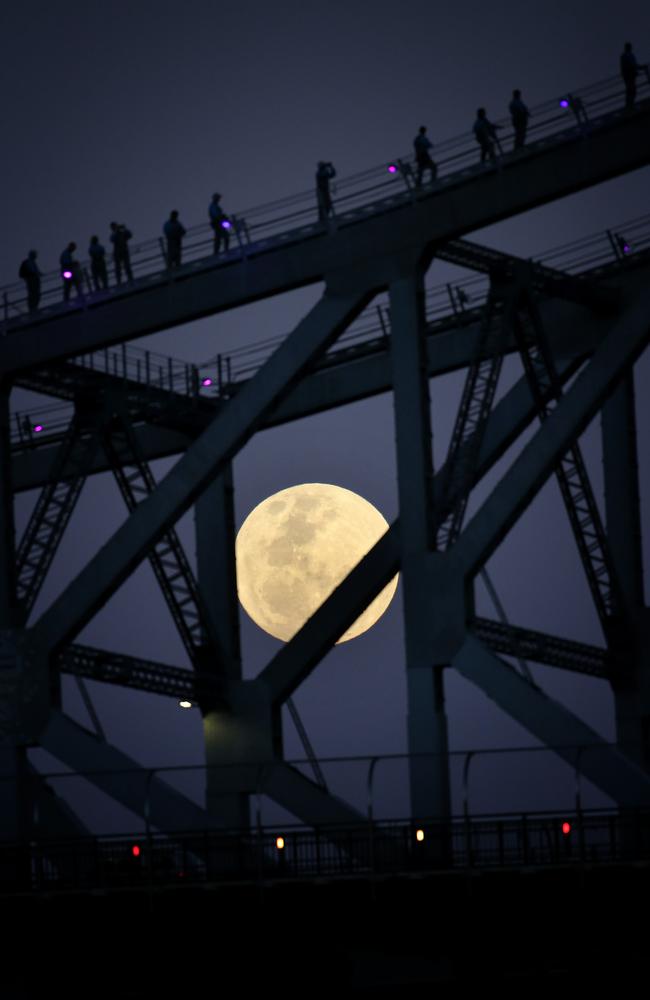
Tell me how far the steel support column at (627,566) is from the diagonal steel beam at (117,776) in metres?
10.7

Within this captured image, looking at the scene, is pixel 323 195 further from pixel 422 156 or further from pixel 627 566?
pixel 627 566

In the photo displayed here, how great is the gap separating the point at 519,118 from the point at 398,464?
8.19 metres

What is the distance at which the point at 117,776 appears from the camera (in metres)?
56.9

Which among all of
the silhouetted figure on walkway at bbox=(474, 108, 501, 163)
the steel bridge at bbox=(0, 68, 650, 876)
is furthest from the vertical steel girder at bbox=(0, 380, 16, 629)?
the silhouetted figure on walkway at bbox=(474, 108, 501, 163)

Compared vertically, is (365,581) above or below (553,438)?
below

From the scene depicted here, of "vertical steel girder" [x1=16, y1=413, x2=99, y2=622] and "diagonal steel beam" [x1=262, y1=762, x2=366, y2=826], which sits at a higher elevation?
"vertical steel girder" [x1=16, y1=413, x2=99, y2=622]

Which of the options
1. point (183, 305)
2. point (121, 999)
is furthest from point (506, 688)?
point (183, 305)

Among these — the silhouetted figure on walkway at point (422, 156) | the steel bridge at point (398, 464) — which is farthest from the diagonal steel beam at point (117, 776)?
the silhouetted figure on walkway at point (422, 156)

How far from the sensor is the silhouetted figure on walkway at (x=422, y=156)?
55.2 m

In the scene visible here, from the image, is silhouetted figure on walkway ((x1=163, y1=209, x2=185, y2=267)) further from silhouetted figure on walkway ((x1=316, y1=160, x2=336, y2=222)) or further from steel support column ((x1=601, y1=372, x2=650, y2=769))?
steel support column ((x1=601, y1=372, x2=650, y2=769))

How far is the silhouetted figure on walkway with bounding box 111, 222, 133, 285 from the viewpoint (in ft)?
202

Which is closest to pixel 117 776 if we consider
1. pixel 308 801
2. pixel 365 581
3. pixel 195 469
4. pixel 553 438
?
pixel 308 801

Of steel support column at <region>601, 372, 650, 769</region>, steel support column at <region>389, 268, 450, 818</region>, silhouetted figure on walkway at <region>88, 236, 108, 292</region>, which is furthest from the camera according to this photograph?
silhouetted figure on walkway at <region>88, 236, 108, 292</region>

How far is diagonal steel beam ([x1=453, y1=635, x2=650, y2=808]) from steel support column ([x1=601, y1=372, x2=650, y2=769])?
6895 millimetres
